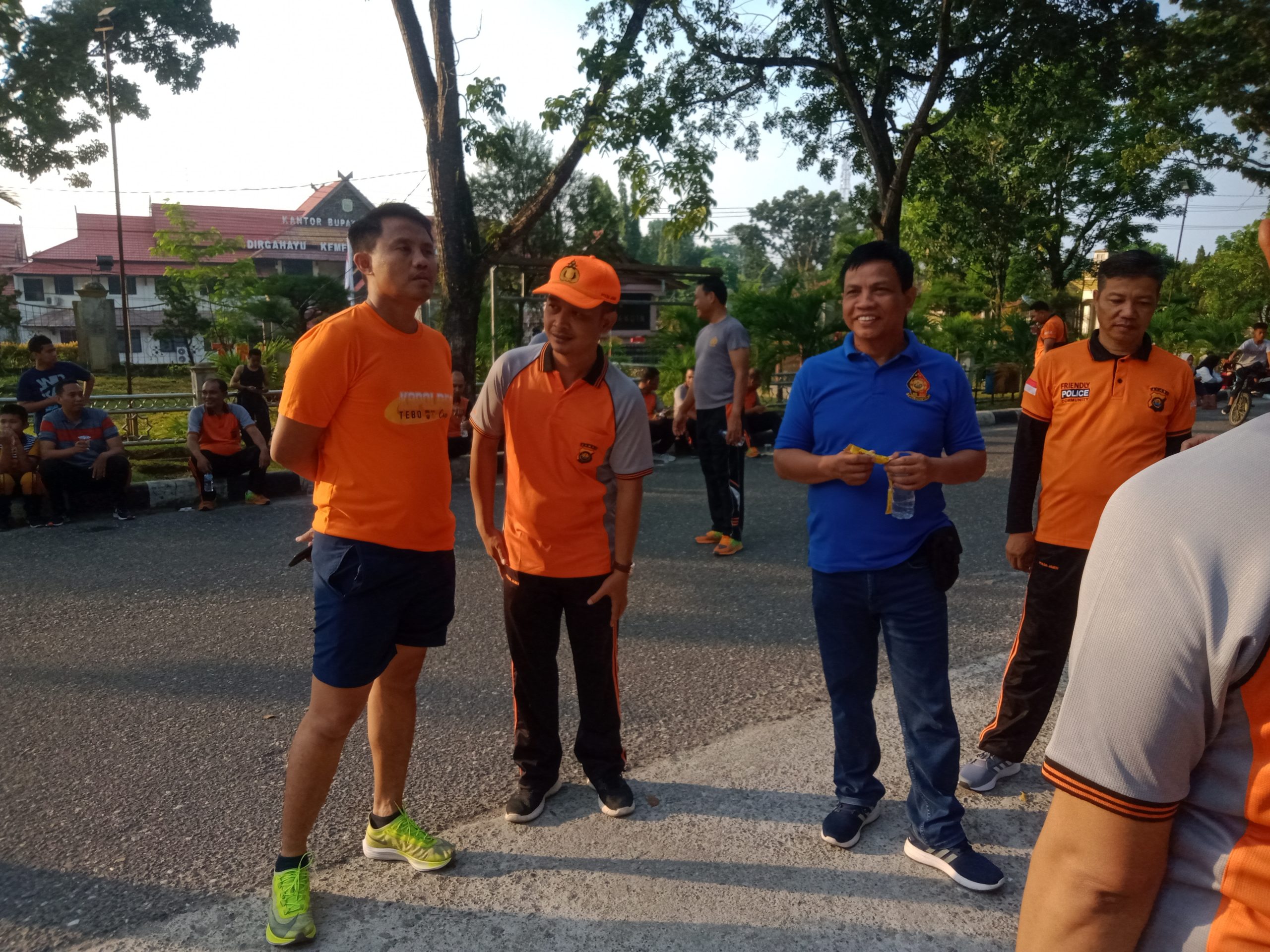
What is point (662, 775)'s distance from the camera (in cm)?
340

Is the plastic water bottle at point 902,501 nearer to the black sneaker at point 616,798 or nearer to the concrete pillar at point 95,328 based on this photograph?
the black sneaker at point 616,798

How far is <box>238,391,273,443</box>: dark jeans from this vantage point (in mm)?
10477

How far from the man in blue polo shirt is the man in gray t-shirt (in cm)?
356

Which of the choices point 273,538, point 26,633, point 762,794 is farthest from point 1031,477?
point 273,538

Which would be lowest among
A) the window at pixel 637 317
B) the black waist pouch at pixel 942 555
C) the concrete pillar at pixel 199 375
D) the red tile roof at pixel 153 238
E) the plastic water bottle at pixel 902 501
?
the black waist pouch at pixel 942 555

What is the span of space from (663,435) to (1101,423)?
29.7 feet

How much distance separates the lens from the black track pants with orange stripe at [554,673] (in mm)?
3145

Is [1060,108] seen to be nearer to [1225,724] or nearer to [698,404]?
[698,404]

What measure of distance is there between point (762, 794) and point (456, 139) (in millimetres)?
9358

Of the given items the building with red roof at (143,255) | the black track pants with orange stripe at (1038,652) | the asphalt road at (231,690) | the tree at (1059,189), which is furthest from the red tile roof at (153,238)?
the black track pants with orange stripe at (1038,652)

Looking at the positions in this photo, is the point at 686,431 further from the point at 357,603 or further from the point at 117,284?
the point at 117,284

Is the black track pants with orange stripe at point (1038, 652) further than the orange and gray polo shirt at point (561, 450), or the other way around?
the black track pants with orange stripe at point (1038, 652)

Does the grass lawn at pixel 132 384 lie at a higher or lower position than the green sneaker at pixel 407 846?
higher

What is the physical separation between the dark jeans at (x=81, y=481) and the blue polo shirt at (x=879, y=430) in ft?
24.3
